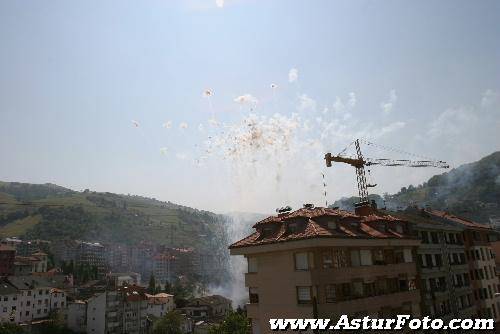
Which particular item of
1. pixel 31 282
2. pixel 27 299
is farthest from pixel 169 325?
pixel 31 282

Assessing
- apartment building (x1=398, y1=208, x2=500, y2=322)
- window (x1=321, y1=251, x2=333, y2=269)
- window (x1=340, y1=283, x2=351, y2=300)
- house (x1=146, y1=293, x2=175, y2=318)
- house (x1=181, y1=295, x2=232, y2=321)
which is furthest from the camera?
house (x1=181, y1=295, x2=232, y2=321)

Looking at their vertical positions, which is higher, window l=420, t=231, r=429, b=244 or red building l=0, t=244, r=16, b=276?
red building l=0, t=244, r=16, b=276

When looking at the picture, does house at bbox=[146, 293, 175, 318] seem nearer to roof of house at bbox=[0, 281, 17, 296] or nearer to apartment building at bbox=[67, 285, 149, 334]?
apartment building at bbox=[67, 285, 149, 334]

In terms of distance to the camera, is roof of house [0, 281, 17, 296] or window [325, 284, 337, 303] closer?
window [325, 284, 337, 303]

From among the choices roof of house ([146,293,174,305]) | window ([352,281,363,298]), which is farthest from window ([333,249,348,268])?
roof of house ([146,293,174,305])

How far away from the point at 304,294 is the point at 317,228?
18.8 feet

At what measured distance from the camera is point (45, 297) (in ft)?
375

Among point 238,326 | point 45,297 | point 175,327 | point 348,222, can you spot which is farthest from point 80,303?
point 348,222

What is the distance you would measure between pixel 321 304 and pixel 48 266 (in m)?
191

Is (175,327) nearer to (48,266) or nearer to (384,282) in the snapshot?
(384,282)

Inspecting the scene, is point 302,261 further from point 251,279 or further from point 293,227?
point 251,279

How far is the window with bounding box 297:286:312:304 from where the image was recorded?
106ft

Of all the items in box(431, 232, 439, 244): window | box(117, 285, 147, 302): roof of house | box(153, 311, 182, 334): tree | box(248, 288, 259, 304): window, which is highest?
box(431, 232, 439, 244): window

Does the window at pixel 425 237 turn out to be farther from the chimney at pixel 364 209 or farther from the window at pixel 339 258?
the window at pixel 339 258
